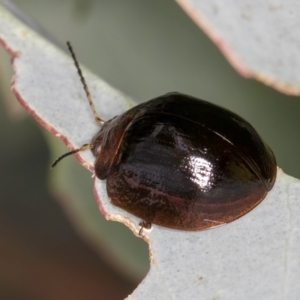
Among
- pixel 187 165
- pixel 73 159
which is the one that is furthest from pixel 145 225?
pixel 73 159

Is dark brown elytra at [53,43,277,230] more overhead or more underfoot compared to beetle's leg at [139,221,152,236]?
more overhead

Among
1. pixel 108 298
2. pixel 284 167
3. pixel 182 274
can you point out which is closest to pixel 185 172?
pixel 182 274

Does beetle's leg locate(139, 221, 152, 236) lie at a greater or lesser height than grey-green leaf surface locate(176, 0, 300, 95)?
lesser

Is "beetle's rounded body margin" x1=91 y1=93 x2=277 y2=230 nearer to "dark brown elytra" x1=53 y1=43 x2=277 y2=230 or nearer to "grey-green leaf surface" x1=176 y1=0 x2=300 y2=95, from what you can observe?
"dark brown elytra" x1=53 y1=43 x2=277 y2=230

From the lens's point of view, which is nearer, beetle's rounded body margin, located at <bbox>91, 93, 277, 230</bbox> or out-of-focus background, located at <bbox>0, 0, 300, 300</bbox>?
beetle's rounded body margin, located at <bbox>91, 93, 277, 230</bbox>

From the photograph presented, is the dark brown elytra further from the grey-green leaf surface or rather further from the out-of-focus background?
the out-of-focus background

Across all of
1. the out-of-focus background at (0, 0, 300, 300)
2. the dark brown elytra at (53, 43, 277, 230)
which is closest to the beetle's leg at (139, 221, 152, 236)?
the dark brown elytra at (53, 43, 277, 230)
